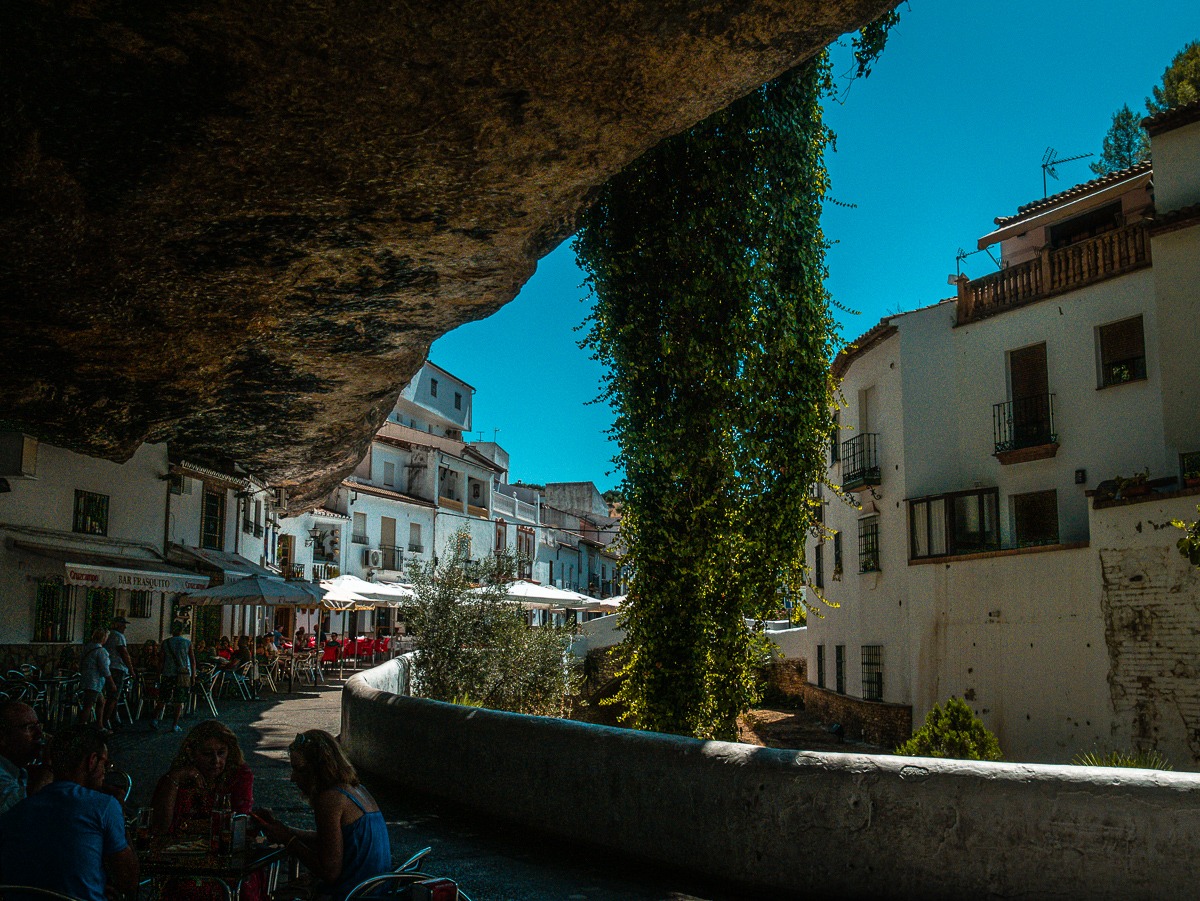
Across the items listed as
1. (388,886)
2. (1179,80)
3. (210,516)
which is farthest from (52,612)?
(1179,80)

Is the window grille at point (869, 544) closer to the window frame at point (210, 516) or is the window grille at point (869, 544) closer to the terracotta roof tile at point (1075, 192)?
the terracotta roof tile at point (1075, 192)

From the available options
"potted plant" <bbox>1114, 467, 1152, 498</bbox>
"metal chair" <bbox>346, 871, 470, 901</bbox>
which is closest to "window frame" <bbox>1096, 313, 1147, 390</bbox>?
"potted plant" <bbox>1114, 467, 1152, 498</bbox>

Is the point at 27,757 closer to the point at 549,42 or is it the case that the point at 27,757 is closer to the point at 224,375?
the point at 549,42

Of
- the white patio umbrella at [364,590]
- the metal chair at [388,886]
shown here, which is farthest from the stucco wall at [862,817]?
the white patio umbrella at [364,590]

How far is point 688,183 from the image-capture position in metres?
12.2

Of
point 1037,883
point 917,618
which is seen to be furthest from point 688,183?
point 917,618

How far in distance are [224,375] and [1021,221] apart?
725 inches

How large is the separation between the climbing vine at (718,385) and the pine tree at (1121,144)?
3080cm

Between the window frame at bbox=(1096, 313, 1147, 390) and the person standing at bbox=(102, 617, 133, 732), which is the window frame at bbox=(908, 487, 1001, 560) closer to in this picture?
the window frame at bbox=(1096, 313, 1147, 390)

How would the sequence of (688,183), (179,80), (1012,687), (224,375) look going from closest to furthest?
1. (179,80)
2. (688,183)
3. (224,375)
4. (1012,687)

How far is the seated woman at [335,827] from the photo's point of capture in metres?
4.48

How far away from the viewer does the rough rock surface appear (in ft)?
21.9

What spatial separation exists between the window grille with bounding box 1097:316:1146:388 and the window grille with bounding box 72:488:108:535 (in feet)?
63.5

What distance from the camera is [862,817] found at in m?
6.40
